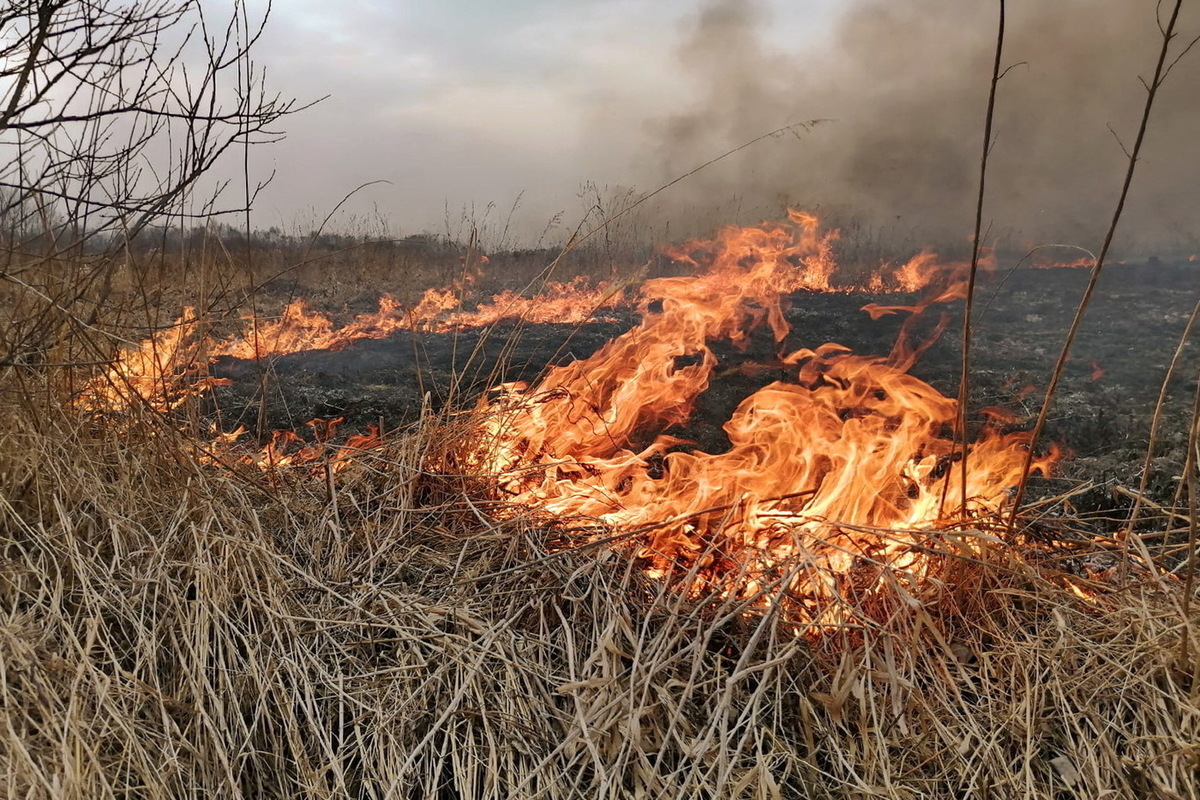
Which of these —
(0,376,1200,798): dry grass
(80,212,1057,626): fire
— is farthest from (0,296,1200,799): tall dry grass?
(80,212,1057,626): fire

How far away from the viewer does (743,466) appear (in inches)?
110

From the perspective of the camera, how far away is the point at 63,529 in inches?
80.4

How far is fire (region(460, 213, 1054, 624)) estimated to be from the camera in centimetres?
225

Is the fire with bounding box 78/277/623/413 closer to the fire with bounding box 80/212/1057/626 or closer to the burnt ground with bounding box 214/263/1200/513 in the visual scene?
the fire with bounding box 80/212/1057/626

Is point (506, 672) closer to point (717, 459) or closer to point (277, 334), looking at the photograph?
point (717, 459)

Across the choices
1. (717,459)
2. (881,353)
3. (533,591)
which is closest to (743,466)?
(717,459)

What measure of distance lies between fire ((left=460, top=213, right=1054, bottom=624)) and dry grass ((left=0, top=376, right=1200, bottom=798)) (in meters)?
0.19

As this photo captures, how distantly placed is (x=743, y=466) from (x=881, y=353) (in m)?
3.71

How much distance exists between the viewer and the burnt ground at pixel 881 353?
14.1 feet

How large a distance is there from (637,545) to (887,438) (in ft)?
3.81

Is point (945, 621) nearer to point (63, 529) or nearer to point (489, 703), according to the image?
point (489, 703)

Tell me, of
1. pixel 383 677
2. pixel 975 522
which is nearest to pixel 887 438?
pixel 975 522

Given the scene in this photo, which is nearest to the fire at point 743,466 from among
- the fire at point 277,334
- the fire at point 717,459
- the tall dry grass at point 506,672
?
the fire at point 717,459

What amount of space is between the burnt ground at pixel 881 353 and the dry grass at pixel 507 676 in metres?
0.96
